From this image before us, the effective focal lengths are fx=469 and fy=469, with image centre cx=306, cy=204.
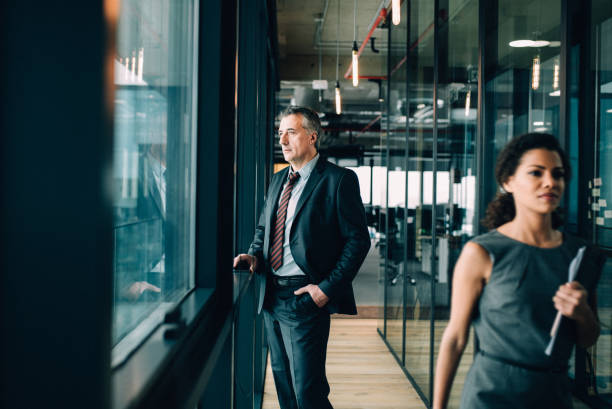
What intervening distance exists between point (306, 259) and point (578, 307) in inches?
49.1

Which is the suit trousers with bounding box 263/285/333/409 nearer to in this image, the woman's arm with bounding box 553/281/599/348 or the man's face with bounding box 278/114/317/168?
the man's face with bounding box 278/114/317/168

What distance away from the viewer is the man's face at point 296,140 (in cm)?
240

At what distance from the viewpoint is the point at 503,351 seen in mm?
1292

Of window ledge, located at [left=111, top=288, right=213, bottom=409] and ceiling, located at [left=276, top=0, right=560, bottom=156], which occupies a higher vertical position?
ceiling, located at [left=276, top=0, right=560, bottom=156]

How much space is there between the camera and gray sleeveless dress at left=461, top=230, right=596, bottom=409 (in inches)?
49.1

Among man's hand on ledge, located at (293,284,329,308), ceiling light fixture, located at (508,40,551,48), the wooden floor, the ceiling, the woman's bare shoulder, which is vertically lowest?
the wooden floor

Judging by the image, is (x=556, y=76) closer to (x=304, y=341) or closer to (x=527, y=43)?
(x=527, y=43)

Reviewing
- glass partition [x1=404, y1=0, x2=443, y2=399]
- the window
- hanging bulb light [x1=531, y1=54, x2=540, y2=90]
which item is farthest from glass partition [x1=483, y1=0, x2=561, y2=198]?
the window

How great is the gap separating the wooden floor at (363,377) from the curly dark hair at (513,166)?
8.50ft

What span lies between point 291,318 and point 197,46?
4.27 feet

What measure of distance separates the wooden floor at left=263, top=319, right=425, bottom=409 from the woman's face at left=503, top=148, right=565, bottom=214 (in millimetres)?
2710

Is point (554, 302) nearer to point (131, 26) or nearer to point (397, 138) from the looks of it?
point (131, 26)

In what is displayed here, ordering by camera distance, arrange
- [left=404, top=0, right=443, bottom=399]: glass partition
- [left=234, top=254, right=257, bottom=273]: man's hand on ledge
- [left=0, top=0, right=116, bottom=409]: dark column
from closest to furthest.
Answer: [left=0, top=0, right=116, bottom=409]: dark column, [left=234, top=254, right=257, bottom=273]: man's hand on ledge, [left=404, top=0, right=443, bottom=399]: glass partition

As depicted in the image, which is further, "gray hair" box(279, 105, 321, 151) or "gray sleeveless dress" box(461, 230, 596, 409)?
"gray hair" box(279, 105, 321, 151)
